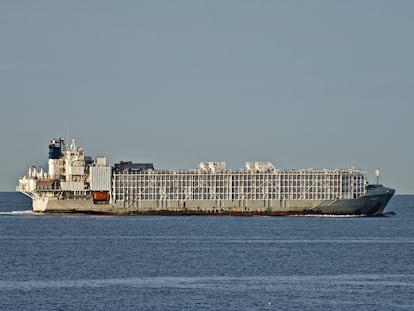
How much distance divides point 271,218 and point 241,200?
292 inches

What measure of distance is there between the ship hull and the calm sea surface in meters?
19.0

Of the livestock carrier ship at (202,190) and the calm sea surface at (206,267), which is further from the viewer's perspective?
the livestock carrier ship at (202,190)

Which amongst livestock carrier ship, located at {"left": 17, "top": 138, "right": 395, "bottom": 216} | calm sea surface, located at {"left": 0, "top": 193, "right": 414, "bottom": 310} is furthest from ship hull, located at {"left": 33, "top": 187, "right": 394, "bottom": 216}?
calm sea surface, located at {"left": 0, "top": 193, "right": 414, "bottom": 310}

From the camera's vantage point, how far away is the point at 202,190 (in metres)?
178

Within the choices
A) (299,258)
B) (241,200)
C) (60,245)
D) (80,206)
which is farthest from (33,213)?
(299,258)

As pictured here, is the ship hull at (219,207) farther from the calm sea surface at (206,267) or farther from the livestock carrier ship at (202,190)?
the calm sea surface at (206,267)

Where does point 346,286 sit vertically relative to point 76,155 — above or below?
below

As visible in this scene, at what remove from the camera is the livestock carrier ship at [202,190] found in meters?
176

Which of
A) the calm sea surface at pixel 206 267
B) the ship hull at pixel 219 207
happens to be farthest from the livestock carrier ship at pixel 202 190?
the calm sea surface at pixel 206 267

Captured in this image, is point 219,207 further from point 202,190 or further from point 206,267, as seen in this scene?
point 206,267

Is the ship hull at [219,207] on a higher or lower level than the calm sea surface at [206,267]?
higher

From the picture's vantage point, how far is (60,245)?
395ft

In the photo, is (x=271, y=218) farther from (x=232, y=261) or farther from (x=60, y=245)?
(x=232, y=261)

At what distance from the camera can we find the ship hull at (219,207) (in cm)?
17638
